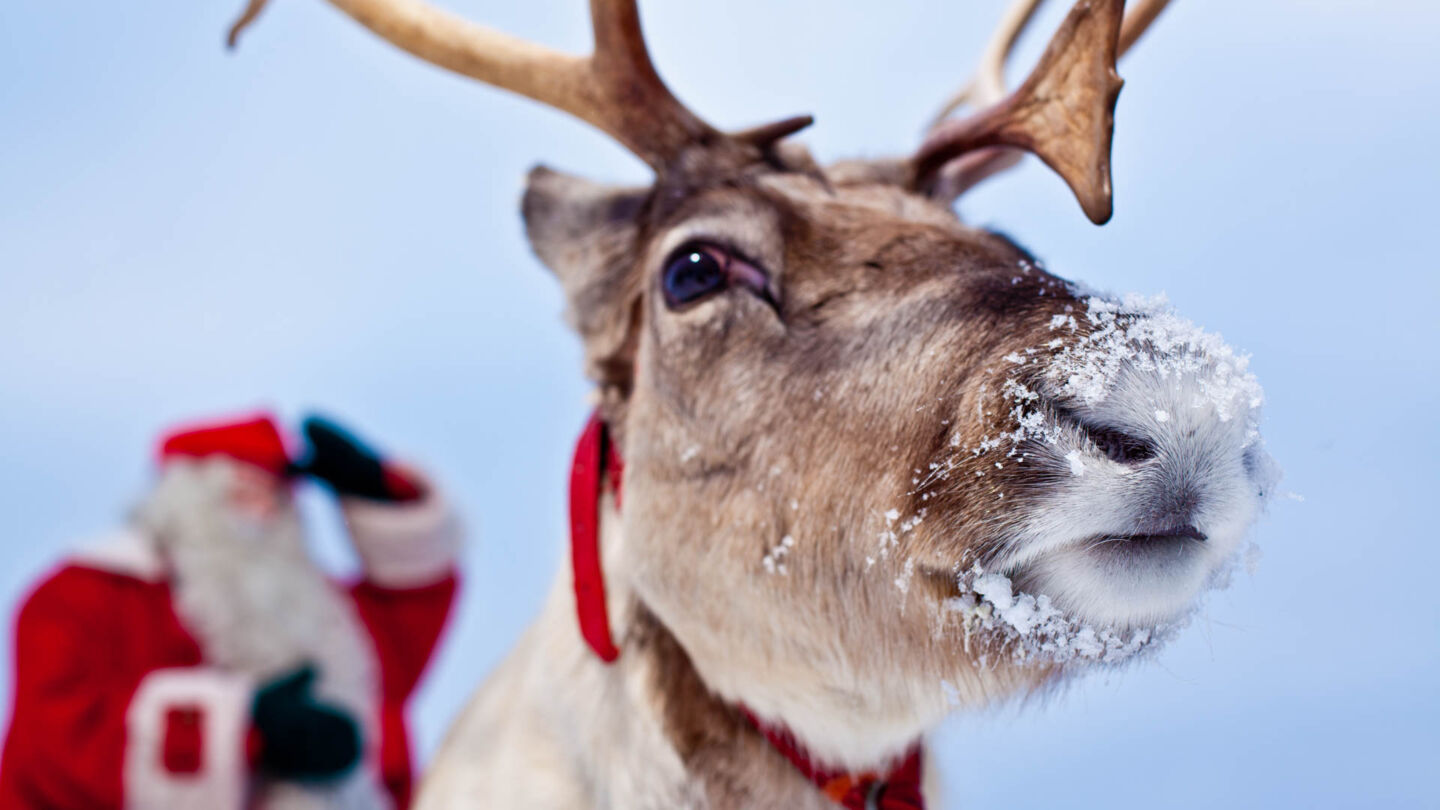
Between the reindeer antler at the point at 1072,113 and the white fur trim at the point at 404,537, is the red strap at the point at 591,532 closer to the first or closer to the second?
the reindeer antler at the point at 1072,113

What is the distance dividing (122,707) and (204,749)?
294mm

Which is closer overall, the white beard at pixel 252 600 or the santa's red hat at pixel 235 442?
the white beard at pixel 252 600

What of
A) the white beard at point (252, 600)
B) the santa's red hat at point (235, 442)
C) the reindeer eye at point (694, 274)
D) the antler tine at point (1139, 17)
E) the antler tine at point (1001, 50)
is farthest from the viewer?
the santa's red hat at point (235, 442)

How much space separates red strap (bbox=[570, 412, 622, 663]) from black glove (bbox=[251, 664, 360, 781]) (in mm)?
1334

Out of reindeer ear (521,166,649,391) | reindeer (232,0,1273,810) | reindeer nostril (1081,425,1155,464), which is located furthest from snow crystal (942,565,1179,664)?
reindeer ear (521,166,649,391)

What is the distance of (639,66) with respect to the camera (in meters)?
2.15

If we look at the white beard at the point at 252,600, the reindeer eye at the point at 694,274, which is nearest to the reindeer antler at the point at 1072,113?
the reindeer eye at the point at 694,274

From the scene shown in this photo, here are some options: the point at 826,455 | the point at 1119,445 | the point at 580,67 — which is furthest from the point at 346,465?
the point at 1119,445

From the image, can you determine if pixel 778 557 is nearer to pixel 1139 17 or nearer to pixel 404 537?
pixel 1139 17

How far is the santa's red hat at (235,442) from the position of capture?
3.72 metres

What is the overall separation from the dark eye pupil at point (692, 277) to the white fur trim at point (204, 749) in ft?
6.67

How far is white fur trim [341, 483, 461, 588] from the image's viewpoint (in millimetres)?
3754

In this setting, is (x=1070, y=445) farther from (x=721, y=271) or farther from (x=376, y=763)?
(x=376, y=763)

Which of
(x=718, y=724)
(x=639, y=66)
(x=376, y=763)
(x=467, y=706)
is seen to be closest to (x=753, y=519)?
(x=718, y=724)
